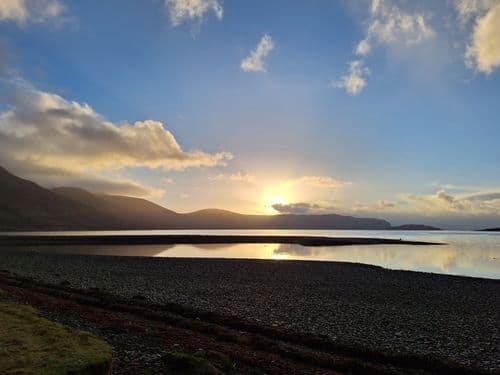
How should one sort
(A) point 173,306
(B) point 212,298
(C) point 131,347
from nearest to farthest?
(C) point 131,347 → (A) point 173,306 → (B) point 212,298

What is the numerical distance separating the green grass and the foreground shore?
11.3 metres

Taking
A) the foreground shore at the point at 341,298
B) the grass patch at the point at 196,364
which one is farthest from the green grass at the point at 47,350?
the foreground shore at the point at 341,298

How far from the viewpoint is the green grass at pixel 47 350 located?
1105 cm

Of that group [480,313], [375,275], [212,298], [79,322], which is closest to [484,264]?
[375,275]

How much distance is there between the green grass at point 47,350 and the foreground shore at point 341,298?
37.2 feet

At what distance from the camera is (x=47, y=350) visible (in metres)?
12.6

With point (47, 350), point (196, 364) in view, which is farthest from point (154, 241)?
point (196, 364)

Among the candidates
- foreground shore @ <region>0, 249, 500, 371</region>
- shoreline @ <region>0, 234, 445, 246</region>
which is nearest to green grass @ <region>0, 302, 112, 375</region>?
foreground shore @ <region>0, 249, 500, 371</region>

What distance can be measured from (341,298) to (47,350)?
24326mm

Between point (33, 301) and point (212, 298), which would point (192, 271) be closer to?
point (212, 298)

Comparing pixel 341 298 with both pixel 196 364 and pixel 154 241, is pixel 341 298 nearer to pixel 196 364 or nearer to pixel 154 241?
pixel 196 364

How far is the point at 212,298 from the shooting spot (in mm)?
30391

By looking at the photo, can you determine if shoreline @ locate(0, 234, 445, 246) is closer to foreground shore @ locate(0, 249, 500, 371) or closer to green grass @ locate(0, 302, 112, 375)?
foreground shore @ locate(0, 249, 500, 371)

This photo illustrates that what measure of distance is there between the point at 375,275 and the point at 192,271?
77.0ft
